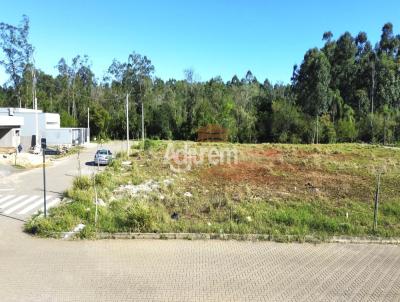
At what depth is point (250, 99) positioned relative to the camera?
70.2 meters

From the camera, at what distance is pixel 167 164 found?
27438 mm

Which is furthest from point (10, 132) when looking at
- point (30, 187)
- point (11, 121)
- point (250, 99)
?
point (250, 99)

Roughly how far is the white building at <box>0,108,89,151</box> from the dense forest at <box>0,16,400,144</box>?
916 cm

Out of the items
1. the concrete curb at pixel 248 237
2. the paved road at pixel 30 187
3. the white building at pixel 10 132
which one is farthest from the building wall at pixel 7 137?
the concrete curb at pixel 248 237

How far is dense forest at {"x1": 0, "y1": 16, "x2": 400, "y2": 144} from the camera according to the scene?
56719mm

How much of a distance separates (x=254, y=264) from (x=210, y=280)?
1447mm

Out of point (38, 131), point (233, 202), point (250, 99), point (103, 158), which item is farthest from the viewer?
point (250, 99)

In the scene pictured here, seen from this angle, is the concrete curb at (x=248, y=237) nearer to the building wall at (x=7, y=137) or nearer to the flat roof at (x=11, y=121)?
the flat roof at (x=11, y=121)

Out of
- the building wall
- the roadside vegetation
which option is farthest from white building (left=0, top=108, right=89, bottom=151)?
the roadside vegetation

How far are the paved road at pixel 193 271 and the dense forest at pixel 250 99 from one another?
46094 millimetres

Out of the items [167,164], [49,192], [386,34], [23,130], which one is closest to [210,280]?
[49,192]

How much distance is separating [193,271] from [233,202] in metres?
6.49

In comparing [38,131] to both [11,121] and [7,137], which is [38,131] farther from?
[11,121]

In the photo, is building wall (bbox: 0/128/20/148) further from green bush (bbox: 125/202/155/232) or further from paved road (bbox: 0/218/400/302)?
green bush (bbox: 125/202/155/232)
